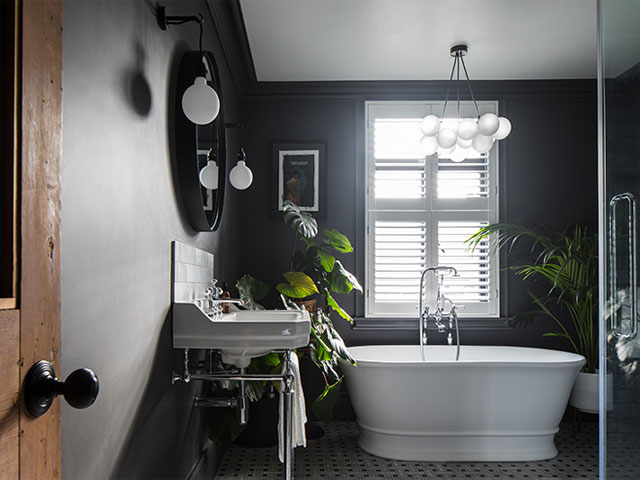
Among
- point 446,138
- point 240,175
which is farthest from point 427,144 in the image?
point 240,175

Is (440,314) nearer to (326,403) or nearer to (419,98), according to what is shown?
(326,403)

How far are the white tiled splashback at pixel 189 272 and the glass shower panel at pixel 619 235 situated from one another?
152 cm

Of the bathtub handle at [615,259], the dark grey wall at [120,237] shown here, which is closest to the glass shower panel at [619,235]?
the bathtub handle at [615,259]

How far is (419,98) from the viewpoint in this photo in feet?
13.6

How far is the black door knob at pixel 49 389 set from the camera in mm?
648

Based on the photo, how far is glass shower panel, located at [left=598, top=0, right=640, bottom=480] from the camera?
167 cm

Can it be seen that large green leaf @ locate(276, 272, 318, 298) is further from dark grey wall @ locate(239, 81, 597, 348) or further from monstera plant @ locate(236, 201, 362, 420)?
dark grey wall @ locate(239, 81, 597, 348)

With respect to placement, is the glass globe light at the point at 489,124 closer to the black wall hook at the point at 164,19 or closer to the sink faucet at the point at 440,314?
the sink faucet at the point at 440,314

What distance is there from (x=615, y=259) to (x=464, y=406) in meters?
1.70

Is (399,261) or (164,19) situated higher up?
(164,19)

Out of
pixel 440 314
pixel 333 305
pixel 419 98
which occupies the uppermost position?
pixel 419 98

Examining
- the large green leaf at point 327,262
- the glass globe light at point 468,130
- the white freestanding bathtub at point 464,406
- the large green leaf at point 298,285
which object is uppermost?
the glass globe light at point 468,130

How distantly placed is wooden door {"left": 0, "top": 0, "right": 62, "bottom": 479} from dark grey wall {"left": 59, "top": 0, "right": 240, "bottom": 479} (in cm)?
Answer: 47

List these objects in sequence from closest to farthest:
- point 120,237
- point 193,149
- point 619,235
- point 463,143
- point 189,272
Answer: point 120,237 < point 619,235 < point 193,149 < point 189,272 < point 463,143
